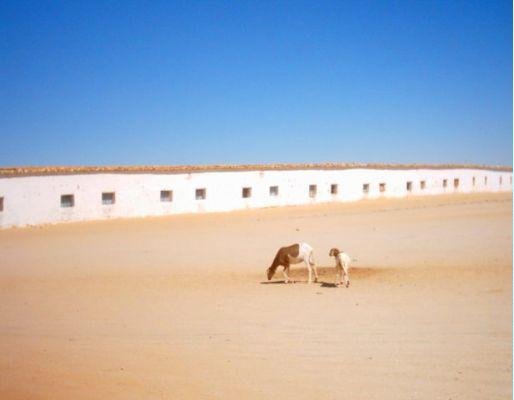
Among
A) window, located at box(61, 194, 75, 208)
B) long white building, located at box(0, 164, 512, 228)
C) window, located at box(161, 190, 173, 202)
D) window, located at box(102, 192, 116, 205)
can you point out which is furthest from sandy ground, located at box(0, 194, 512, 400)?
window, located at box(161, 190, 173, 202)

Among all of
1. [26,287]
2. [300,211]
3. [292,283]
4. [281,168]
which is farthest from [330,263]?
[281,168]

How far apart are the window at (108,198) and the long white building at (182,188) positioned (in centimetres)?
5

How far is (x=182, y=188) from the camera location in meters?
29.9

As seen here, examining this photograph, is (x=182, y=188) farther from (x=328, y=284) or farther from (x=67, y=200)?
(x=328, y=284)

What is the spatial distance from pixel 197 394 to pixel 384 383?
7.04 feet

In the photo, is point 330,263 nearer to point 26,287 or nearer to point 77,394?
point 26,287

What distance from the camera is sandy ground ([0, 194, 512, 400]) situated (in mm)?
5723

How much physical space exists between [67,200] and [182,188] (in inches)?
271

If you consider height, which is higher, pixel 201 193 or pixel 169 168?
pixel 169 168

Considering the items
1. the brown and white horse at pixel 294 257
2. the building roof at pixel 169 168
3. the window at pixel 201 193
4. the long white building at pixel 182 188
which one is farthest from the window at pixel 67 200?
the brown and white horse at pixel 294 257

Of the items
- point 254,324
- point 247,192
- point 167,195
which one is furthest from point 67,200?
point 254,324

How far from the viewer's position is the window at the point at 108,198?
26969mm

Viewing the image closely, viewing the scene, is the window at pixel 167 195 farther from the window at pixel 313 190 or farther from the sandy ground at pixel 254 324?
the sandy ground at pixel 254 324

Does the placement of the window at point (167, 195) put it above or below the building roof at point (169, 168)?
below
